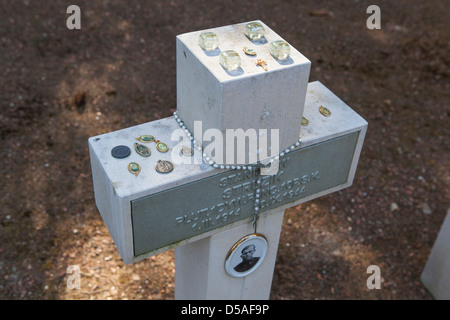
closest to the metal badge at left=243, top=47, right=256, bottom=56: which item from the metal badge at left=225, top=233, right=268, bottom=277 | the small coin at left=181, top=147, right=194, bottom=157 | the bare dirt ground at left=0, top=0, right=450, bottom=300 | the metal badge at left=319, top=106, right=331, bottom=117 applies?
the small coin at left=181, top=147, right=194, bottom=157

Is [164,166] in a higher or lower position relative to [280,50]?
lower

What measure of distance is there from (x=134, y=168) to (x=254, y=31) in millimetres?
870

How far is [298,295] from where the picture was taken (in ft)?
13.3

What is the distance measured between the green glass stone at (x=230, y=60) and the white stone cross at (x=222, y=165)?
2cm

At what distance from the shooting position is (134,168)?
7.79ft

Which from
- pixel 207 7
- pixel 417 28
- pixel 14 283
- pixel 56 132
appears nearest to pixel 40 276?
pixel 14 283

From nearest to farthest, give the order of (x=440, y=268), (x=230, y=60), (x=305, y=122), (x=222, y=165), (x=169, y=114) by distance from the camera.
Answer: (x=230, y=60)
(x=222, y=165)
(x=305, y=122)
(x=440, y=268)
(x=169, y=114)

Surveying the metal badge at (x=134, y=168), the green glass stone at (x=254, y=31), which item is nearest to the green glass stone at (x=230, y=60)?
the green glass stone at (x=254, y=31)

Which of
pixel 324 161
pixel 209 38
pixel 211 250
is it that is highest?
pixel 209 38

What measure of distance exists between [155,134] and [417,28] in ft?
17.5

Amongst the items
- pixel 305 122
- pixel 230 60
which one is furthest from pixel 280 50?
pixel 305 122

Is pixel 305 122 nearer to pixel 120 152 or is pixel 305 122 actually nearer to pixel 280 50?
pixel 280 50

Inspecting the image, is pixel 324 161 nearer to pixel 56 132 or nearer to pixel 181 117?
pixel 181 117

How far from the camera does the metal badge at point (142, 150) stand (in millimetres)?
2461
